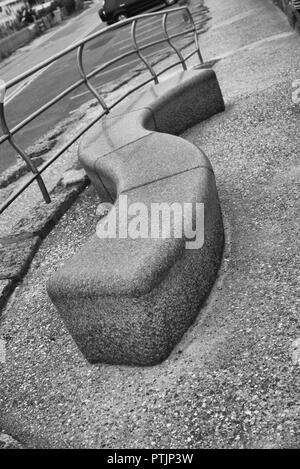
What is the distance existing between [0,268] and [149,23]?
16.1m

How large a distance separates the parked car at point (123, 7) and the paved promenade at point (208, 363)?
60.4ft

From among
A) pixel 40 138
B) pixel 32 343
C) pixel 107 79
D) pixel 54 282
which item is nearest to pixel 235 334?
pixel 54 282

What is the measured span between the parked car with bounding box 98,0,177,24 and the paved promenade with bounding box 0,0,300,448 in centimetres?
1841

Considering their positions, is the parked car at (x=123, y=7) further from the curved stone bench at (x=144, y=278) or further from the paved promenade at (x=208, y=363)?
the curved stone bench at (x=144, y=278)

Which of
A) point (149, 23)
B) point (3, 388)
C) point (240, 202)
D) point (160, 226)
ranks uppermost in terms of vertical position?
point (160, 226)

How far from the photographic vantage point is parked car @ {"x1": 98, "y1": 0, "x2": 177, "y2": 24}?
21.1 metres

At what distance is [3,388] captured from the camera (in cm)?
303

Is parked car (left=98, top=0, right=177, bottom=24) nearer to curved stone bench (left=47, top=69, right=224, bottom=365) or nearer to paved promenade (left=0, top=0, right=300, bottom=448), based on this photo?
paved promenade (left=0, top=0, right=300, bottom=448)

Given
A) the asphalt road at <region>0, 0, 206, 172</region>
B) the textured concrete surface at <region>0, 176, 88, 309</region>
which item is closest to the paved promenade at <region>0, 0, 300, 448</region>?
the textured concrete surface at <region>0, 176, 88, 309</region>

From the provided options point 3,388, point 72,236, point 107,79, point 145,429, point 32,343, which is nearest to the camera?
point 145,429

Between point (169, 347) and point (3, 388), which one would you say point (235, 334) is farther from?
point (3, 388)

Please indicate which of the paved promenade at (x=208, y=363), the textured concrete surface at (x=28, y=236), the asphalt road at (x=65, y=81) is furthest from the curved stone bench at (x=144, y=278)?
the asphalt road at (x=65, y=81)

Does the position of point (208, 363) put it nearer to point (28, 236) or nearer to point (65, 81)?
point (28, 236)

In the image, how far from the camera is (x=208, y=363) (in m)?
2.68
